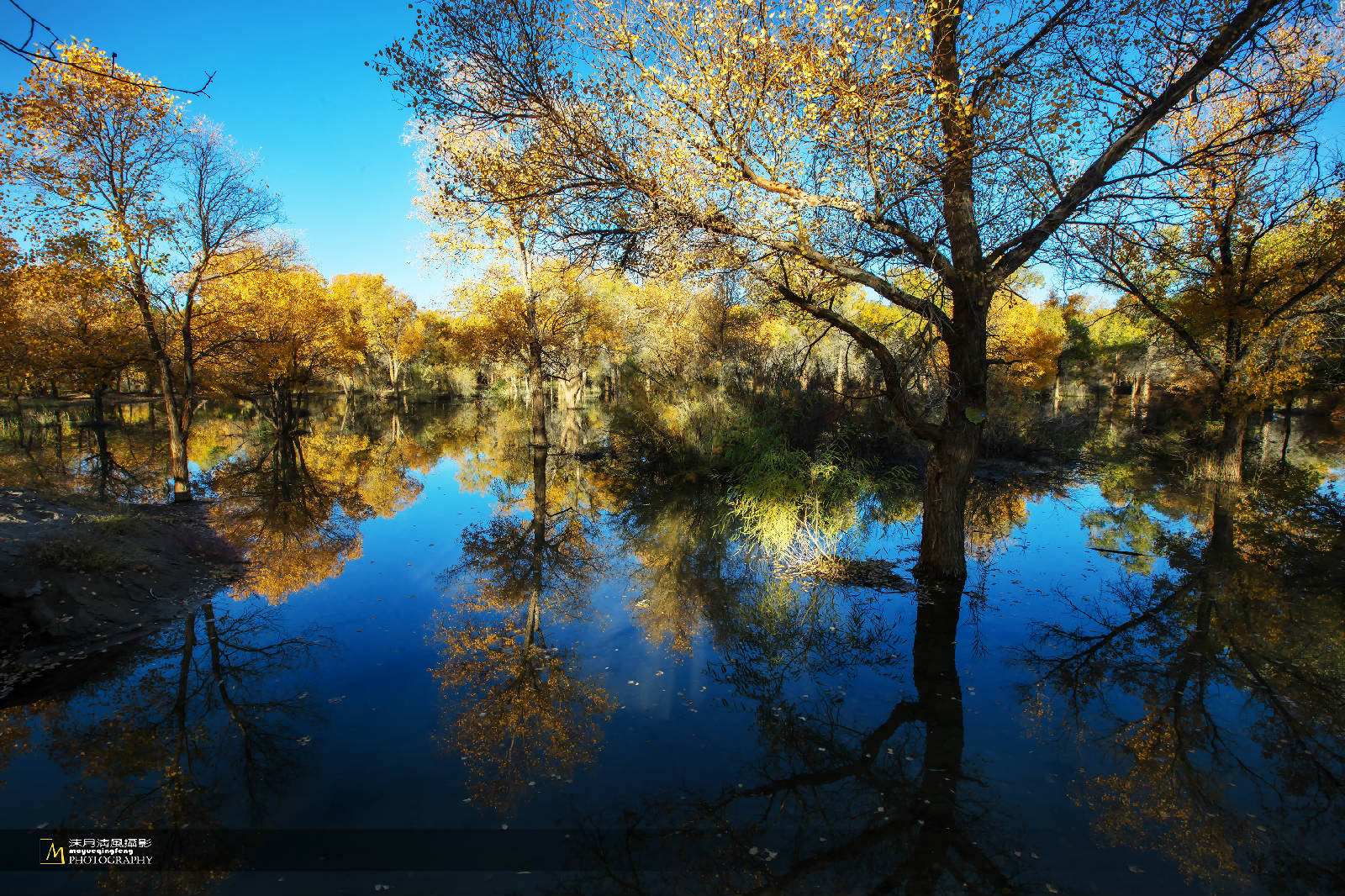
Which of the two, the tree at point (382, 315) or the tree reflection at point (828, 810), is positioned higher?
the tree at point (382, 315)

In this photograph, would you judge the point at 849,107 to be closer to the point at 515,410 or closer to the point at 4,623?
the point at 4,623

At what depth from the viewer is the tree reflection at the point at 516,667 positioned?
465cm

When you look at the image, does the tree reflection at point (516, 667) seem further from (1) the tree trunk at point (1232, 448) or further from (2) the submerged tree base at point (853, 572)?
(1) the tree trunk at point (1232, 448)

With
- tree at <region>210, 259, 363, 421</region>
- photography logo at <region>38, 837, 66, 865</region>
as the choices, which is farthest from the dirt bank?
tree at <region>210, 259, 363, 421</region>

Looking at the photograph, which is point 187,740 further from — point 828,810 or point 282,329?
point 282,329

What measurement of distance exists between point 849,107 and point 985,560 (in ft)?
23.2

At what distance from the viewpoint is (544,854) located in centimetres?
368

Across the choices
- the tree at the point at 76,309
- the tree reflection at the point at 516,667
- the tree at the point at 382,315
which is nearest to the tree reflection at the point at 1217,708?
the tree reflection at the point at 516,667

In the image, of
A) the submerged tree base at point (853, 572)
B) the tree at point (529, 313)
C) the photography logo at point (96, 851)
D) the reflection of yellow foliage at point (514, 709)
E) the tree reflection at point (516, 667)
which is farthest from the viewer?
the tree at point (529, 313)

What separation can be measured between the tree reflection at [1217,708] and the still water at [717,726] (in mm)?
32

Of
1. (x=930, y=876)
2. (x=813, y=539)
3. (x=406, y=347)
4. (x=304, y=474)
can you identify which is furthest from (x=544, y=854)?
(x=406, y=347)

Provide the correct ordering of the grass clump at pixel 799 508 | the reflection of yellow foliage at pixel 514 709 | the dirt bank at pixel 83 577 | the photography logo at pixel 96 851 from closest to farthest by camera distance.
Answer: the photography logo at pixel 96 851
the reflection of yellow foliage at pixel 514 709
the dirt bank at pixel 83 577
the grass clump at pixel 799 508

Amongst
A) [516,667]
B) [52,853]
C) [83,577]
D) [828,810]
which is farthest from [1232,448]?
[83,577]

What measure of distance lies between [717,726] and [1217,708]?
438 cm
